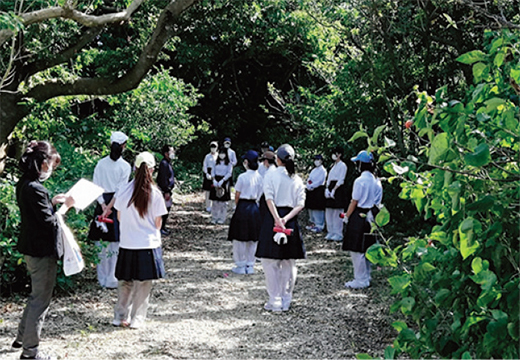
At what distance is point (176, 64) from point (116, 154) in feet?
47.4

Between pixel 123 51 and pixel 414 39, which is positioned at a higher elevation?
pixel 414 39

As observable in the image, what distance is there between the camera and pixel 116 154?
8.72 meters

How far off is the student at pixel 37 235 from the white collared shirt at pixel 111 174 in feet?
9.39

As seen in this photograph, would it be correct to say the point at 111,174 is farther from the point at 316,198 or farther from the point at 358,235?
the point at 316,198

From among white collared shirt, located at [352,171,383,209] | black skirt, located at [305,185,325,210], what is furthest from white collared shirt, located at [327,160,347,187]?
white collared shirt, located at [352,171,383,209]

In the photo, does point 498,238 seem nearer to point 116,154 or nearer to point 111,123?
point 116,154

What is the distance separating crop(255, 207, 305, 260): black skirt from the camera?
316 inches

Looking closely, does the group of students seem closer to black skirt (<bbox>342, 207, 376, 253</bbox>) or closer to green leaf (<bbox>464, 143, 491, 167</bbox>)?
black skirt (<bbox>342, 207, 376, 253</bbox>)

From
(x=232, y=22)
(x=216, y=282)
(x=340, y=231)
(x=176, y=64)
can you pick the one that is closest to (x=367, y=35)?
(x=340, y=231)

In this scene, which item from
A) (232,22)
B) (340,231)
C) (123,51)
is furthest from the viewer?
(232,22)

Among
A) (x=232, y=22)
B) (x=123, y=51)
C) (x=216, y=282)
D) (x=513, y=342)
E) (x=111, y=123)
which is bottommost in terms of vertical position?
(x=216, y=282)

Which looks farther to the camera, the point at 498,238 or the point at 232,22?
the point at 232,22

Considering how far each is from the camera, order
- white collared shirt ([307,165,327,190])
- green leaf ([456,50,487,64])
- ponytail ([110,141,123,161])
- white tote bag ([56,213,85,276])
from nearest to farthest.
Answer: green leaf ([456,50,487,64]) < white tote bag ([56,213,85,276]) < ponytail ([110,141,123,161]) < white collared shirt ([307,165,327,190])

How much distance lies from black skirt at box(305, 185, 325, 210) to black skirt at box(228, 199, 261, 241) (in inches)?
181
